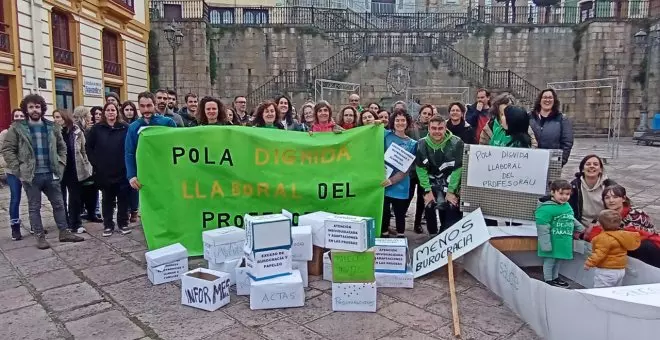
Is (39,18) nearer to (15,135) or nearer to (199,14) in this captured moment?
(15,135)

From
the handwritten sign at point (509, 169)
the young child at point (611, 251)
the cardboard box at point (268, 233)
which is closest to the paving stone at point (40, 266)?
the cardboard box at point (268, 233)

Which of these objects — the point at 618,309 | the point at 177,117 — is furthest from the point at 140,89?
the point at 618,309

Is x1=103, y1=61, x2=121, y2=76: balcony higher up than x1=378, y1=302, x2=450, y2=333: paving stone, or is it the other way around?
x1=103, y1=61, x2=121, y2=76: balcony

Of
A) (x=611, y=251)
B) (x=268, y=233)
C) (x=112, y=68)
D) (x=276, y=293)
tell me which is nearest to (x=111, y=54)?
(x=112, y=68)

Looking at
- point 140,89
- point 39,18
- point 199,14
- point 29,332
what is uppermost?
point 199,14

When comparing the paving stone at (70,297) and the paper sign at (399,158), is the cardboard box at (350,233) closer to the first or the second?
the paper sign at (399,158)

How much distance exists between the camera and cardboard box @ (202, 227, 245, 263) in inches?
175

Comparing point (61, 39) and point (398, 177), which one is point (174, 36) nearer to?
point (61, 39)

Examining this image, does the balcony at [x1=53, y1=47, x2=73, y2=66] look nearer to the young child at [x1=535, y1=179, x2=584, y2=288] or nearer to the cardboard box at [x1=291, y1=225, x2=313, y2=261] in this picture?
the cardboard box at [x1=291, y1=225, x2=313, y2=261]

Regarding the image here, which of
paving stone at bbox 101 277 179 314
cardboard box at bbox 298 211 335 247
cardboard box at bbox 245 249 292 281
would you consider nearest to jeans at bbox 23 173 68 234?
paving stone at bbox 101 277 179 314

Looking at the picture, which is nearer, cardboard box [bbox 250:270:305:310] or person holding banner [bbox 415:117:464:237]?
cardboard box [bbox 250:270:305:310]

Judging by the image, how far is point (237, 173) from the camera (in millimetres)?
5367

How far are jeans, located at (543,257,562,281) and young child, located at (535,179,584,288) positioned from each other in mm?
43

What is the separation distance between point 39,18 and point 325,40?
583 inches
